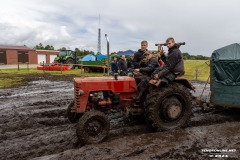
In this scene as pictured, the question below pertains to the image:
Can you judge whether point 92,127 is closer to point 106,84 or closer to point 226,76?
point 106,84

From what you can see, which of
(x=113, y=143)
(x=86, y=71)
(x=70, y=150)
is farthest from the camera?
(x=86, y=71)

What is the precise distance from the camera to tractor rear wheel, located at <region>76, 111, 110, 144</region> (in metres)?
5.00

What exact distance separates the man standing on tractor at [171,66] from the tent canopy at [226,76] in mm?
1836

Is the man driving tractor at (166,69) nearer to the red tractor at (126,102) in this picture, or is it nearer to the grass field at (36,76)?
the red tractor at (126,102)

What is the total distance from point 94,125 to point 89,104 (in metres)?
0.64

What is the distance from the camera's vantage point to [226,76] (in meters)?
7.10

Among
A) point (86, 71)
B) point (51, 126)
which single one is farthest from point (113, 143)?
point (86, 71)

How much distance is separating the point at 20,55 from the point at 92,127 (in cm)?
5082

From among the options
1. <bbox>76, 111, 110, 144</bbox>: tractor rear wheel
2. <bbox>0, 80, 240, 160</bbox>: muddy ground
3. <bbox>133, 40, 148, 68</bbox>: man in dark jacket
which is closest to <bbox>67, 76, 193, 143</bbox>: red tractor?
<bbox>76, 111, 110, 144</bbox>: tractor rear wheel

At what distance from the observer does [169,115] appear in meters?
5.87

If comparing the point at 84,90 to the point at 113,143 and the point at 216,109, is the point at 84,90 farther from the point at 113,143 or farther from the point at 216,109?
the point at 216,109

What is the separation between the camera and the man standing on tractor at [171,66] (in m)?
5.70

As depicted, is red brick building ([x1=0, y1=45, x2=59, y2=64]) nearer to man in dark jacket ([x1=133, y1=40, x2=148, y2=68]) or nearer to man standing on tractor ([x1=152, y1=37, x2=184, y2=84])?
man in dark jacket ([x1=133, y1=40, x2=148, y2=68])

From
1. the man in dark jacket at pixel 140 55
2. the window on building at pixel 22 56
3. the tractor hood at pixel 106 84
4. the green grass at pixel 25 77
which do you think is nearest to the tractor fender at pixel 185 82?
the tractor hood at pixel 106 84
